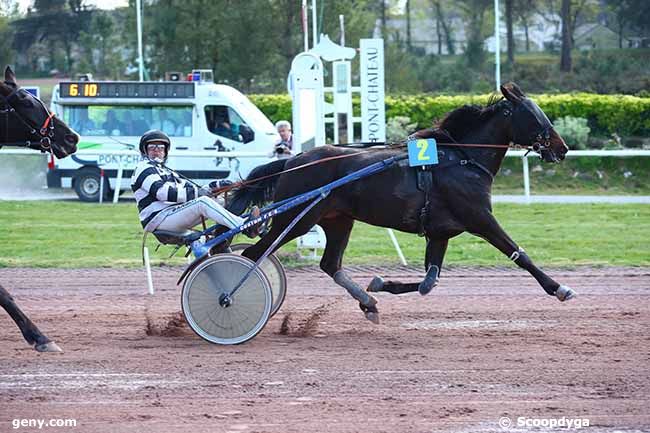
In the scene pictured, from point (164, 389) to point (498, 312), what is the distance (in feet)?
11.6

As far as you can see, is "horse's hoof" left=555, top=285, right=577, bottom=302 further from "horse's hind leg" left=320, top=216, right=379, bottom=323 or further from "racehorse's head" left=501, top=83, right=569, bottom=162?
"horse's hind leg" left=320, top=216, right=379, bottom=323

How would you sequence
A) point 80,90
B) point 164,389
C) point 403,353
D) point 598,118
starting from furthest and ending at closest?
point 598,118, point 80,90, point 403,353, point 164,389

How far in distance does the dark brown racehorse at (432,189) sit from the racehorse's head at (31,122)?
5.27 ft

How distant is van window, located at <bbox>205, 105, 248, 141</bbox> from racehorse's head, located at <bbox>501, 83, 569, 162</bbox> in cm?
1176

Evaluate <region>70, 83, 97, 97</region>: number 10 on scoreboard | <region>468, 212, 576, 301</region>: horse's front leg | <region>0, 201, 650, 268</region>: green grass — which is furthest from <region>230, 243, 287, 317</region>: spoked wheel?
<region>70, 83, 97, 97</region>: number 10 on scoreboard

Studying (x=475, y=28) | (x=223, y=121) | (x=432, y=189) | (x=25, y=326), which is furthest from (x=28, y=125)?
(x=475, y=28)

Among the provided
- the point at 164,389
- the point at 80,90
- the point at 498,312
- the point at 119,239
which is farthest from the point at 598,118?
the point at 164,389

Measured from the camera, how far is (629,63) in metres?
30.6

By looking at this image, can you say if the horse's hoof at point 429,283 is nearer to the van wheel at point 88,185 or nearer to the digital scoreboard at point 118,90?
the van wheel at point 88,185

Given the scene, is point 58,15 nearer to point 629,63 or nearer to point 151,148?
point 629,63

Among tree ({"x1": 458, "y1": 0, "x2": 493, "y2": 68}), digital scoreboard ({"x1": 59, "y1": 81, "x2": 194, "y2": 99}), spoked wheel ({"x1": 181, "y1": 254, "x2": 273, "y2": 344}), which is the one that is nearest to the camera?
spoked wheel ({"x1": 181, "y1": 254, "x2": 273, "y2": 344})

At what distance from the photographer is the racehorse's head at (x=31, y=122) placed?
7.36 metres

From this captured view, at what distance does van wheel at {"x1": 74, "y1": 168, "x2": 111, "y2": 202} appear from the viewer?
19.3 meters

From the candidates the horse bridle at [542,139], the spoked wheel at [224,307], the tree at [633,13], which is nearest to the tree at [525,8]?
the tree at [633,13]
